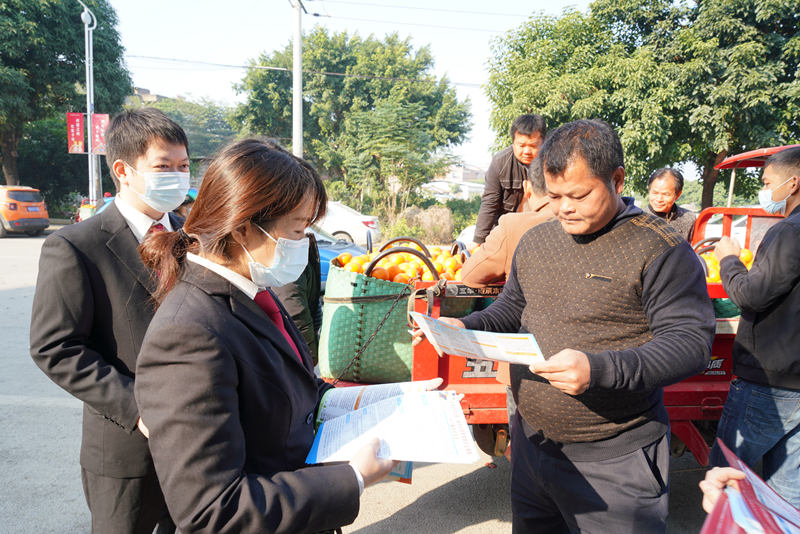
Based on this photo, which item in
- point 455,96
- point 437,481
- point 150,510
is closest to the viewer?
point 150,510

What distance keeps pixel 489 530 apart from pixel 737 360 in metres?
1.65

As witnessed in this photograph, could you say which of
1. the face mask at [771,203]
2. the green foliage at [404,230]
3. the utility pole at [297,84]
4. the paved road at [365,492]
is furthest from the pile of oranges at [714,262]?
the green foliage at [404,230]

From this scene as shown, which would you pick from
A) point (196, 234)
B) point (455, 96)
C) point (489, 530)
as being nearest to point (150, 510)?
point (196, 234)

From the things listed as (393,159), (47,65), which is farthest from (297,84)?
(47,65)

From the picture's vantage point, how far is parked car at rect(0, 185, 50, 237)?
16.0 metres

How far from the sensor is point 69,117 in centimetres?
1881

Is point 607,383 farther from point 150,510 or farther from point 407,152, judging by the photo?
point 407,152

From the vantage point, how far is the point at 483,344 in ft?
4.94

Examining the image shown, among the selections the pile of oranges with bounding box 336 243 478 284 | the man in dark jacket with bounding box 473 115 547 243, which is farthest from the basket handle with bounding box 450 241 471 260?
the man in dark jacket with bounding box 473 115 547 243

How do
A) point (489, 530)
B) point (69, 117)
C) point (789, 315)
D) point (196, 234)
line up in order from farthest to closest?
point (69, 117)
point (489, 530)
point (789, 315)
point (196, 234)

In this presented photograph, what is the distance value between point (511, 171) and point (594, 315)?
2368 mm

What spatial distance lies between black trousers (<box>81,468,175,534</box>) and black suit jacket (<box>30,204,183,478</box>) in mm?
44

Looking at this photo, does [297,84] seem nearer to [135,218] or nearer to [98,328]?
[135,218]

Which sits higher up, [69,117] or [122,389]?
[69,117]
